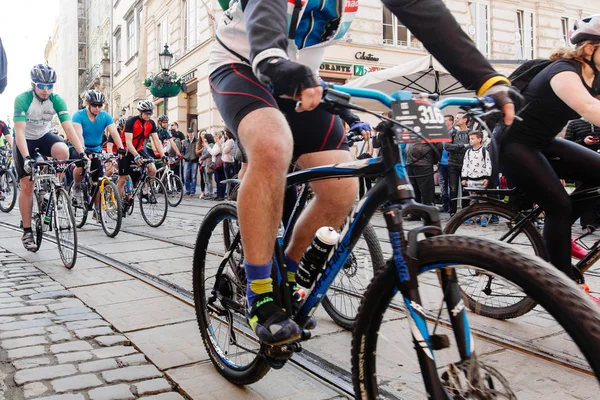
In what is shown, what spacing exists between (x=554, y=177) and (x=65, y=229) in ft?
14.6

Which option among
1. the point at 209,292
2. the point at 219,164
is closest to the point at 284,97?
the point at 209,292

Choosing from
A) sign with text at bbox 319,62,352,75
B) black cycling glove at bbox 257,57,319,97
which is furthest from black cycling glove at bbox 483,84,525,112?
sign with text at bbox 319,62,352,75

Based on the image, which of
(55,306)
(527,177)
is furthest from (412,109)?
(55,306)

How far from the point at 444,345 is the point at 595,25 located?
2433mm

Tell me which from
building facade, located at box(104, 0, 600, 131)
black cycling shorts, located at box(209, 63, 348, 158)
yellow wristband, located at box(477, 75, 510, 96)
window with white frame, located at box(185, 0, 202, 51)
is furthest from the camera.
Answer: window with white frame, located at box(185, 0, 202, 51)

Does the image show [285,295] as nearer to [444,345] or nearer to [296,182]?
[296,182]

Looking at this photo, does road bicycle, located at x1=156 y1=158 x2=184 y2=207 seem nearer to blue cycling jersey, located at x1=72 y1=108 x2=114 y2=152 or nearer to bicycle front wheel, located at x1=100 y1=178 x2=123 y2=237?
blue cycling jersey, located at x1=72 y1=108 x2=114 y2=152

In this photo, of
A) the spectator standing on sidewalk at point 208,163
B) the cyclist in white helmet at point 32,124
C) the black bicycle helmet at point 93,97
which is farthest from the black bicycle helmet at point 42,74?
the spectator standing on sidewalk at point 208,163

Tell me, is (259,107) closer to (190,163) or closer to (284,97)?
(284,97)

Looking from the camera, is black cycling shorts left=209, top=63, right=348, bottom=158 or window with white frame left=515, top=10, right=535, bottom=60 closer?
black cycling shorts left=209, top=63, right=348, bottom=158

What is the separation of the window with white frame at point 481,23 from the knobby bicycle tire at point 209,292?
67.6ft

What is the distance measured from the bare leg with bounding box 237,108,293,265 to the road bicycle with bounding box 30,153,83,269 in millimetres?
3621

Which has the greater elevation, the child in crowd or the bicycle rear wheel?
the child in crowd

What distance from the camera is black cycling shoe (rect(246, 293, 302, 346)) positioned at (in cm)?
199
